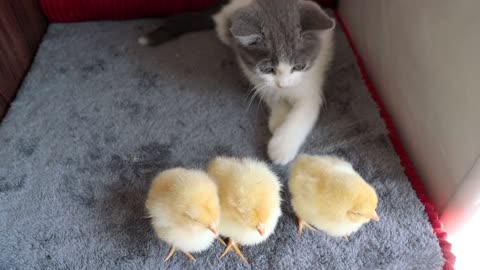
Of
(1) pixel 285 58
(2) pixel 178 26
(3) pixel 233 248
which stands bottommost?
(3) pixel 233 248

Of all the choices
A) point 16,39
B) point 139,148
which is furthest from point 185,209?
point 16,39

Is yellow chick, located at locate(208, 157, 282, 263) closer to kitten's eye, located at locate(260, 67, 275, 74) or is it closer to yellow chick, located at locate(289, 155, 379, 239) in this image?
yellow chick, located at locate(289, 155, 379, 239)

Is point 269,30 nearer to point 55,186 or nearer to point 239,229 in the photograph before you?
point 239,229

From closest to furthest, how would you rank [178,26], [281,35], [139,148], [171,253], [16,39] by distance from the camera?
[171,253]
[281,35]
[139,148]
[16,39]
[178,26]

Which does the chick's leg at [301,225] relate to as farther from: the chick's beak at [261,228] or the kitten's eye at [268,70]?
the kitten's eye at [268,70]

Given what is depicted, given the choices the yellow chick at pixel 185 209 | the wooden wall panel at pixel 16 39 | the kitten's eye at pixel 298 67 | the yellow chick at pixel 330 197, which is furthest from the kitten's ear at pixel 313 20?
the wooden wall panel at pixel 16 39

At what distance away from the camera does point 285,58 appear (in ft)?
3.99

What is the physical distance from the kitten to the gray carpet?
6 cm

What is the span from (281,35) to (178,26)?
611 millimetres

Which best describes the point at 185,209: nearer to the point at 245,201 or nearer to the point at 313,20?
the point at 245,201

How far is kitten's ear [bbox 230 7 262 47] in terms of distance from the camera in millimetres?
1164

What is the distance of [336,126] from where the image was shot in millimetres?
1361

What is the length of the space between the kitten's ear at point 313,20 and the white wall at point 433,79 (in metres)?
0.23

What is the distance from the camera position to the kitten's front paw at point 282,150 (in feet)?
4.11
